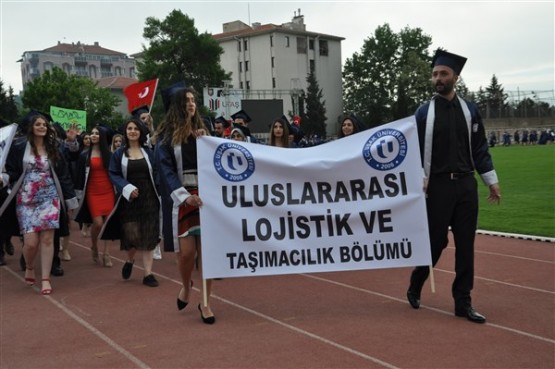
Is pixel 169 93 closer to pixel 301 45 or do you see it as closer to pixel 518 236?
pixel 518 236

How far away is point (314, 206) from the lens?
6.20 meters

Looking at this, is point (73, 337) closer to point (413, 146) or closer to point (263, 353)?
point (263, 353)

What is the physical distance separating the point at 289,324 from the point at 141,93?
8.34 m

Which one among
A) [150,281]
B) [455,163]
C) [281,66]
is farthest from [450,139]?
[281,66]

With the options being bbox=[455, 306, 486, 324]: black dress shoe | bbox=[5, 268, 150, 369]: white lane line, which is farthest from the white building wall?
bbox=[455, 306, 486, 324]: black dress shoe

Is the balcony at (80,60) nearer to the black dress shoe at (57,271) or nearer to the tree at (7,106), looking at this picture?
the tree at (7,106)

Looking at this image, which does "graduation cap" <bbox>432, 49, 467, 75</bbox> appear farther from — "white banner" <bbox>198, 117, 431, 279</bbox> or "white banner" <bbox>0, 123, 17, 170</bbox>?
"white banner" <bbox>0, 123, 17, 170</bbox>

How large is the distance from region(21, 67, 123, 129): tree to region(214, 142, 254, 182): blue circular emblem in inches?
2514

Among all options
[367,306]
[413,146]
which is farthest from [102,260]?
[413,146]

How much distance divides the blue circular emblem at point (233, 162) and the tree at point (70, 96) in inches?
2514

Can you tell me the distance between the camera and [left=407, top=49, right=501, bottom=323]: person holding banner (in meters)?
5.97

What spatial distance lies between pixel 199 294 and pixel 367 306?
6.35 ft

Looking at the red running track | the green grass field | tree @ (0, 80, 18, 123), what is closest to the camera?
the red running track

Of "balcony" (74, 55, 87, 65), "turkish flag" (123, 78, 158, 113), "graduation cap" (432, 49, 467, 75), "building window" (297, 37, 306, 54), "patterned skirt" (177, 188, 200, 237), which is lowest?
"patterned skirt" (177, 188, 200, 237)
